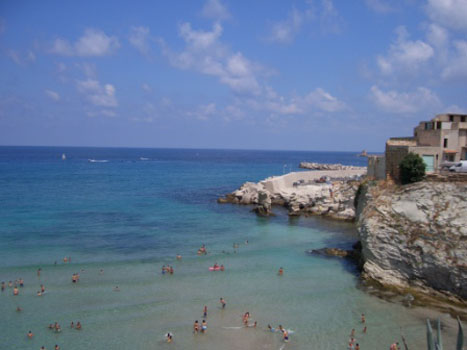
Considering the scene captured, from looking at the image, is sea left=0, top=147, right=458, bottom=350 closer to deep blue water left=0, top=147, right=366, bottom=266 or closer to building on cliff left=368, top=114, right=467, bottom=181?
deep blue water left=0, top=147, right=366, bottom=266

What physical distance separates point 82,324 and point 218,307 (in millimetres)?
7139

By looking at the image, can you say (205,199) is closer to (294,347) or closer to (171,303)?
(171,303)

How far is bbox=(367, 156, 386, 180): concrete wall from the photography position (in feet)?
100

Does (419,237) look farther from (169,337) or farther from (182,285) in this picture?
(169,337)

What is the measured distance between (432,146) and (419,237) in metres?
9.99

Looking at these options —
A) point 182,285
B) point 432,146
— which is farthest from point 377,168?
point 182,285

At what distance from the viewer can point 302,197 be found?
4856 cm

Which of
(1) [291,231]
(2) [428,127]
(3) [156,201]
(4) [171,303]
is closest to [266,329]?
(4) [171,303]

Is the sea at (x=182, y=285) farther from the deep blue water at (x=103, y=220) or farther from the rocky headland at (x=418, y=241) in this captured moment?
the rocky headland at (x=418, y=241)

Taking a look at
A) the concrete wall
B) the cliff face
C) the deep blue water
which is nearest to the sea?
the deep blue water

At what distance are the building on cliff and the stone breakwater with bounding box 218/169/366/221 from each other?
502 inches

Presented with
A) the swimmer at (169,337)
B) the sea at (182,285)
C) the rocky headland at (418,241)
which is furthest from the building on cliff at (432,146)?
the swimmer at (169,337)

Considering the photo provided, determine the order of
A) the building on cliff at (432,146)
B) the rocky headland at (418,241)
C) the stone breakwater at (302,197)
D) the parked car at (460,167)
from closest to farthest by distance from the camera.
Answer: the rocky headland at (418,241) < the parked car at (460,167) < the building on cliff at (432,146) < the stone breakwater at (302,197)

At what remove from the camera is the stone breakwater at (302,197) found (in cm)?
4562
